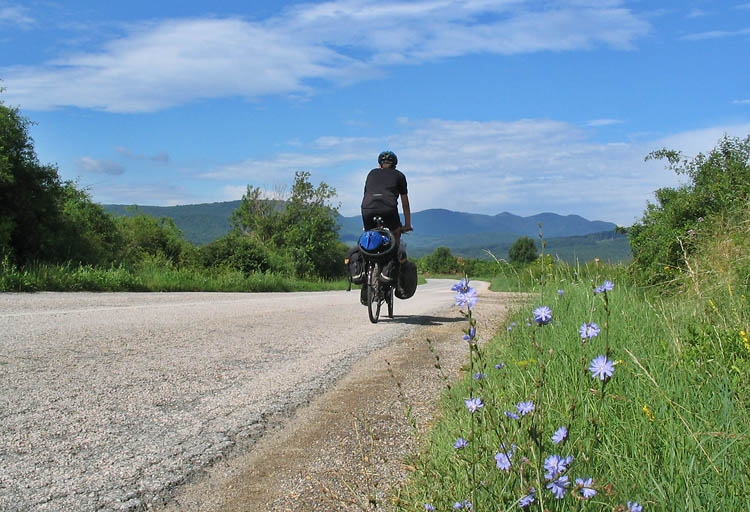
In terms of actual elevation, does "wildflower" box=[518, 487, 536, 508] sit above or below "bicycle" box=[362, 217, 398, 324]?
below

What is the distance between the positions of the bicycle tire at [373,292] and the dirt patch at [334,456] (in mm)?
3587

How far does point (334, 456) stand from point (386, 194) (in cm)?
576

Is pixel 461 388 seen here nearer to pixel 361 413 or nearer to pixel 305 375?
pixel 361 413

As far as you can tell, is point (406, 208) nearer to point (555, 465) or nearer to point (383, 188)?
point (383, 188)

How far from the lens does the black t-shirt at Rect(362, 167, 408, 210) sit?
8289mm

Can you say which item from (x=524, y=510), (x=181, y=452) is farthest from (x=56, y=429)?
(x=524, y=510)

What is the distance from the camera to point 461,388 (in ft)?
12.4

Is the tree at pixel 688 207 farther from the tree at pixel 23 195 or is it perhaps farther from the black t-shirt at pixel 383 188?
the tree at pixel 23 195

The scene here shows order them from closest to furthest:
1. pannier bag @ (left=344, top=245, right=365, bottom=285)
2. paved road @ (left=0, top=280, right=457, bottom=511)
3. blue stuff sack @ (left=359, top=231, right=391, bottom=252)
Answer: paved road @ (left=0, top=280, right=457, bottom=511) → blue stuff sack @ (left=359, top=231, right=391, bottom=252) → pannier bag @ (left=344, top=245, right=365, bottom=285)

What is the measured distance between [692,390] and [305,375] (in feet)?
9.02

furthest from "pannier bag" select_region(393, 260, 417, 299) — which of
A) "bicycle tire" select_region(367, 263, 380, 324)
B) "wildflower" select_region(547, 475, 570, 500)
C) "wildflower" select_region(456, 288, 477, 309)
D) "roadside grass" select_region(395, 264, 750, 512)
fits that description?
"wildflower" select_region(547, 475, 570, 500)

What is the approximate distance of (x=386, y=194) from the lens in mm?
8289

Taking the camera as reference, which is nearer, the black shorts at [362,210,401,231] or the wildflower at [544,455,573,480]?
the wildflower at [544,455,573,480]

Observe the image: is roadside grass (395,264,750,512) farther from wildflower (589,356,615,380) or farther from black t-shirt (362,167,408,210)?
black t-shirt (362,167,408,210)
